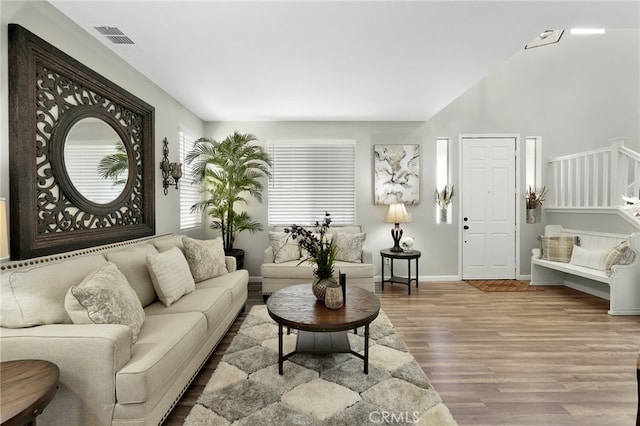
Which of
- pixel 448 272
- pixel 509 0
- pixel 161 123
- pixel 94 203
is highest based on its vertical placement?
pixel 509 0

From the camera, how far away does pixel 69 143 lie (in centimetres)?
217

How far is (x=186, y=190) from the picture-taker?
430 centimetres

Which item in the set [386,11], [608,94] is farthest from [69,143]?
[608,94]

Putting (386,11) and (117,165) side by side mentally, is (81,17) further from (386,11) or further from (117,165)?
(386,11)

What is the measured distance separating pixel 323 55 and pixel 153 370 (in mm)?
2690

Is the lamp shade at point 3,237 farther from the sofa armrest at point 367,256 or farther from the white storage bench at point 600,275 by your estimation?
the white storage bench at point 600,275

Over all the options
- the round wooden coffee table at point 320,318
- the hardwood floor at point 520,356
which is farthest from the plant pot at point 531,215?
the round wooden coffee table at point 320,318

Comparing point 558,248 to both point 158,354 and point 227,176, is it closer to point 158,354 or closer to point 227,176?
point 227,176

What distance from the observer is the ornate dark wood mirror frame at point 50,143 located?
1782mm

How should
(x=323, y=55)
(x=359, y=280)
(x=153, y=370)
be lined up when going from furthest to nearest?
(x=359, y=280)
(x=323, y=55)
(x=153, y=370)

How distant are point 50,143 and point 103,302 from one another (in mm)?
1262

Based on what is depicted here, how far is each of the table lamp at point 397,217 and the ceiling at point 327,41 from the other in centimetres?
164

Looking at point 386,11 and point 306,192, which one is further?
point 306,192

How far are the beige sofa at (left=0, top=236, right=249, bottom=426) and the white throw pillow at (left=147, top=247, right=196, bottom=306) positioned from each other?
0.38 meters
